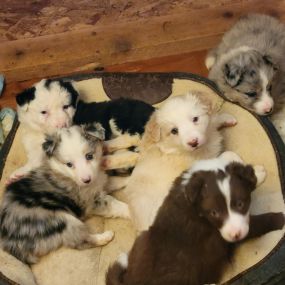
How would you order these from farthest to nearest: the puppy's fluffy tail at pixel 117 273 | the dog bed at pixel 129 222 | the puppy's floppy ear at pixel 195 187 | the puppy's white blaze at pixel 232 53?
the puppy's white blaze at pixel 232 53, the dog bed at pixel 129 222, the puppy's fluffy tail at pixel 117 273, the puppy's floppy ear at pixel 195 187

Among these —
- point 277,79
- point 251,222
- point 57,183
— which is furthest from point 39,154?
point 277,79

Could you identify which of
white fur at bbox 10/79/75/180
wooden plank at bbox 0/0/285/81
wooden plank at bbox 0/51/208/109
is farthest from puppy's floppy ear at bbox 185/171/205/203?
wooden plank at bbox 0/0/285/81

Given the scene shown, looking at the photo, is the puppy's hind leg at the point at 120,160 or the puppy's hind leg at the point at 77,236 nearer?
the puppy's hind leg at the point at 77,236

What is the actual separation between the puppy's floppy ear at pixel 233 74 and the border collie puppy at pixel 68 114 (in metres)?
0.88

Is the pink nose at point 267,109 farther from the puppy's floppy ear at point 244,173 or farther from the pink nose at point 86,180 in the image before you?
the pink nose at point 86,180

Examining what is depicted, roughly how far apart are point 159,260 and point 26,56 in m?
3.50

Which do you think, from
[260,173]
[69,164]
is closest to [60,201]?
[69,164]

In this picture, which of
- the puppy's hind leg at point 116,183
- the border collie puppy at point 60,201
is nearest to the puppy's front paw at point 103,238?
the border collie puppy at point 60,201

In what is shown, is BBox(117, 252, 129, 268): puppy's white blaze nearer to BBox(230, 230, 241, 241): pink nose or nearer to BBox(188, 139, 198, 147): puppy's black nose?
BBox(230, 230, 241, 241): pink nose

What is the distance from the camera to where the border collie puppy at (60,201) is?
128 inches

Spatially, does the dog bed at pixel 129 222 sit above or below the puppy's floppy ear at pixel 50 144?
below

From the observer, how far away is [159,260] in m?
2.80

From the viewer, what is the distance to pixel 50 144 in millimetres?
3432

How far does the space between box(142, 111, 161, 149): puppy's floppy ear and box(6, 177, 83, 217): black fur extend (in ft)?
2.39
